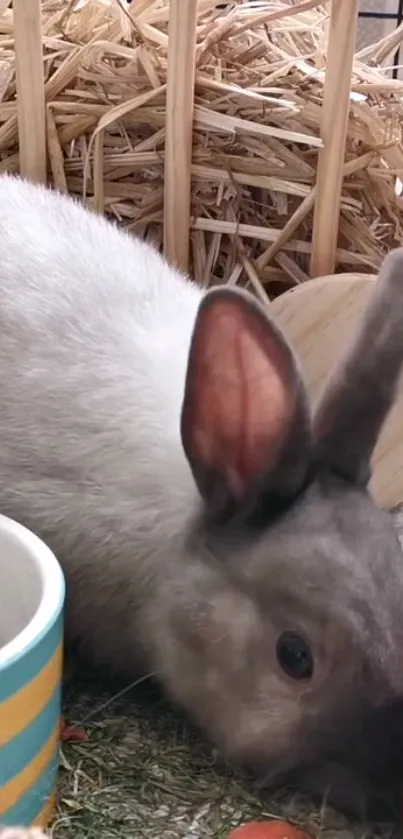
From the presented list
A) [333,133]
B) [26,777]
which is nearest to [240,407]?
[26,777]

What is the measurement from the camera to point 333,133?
1612 millimetres

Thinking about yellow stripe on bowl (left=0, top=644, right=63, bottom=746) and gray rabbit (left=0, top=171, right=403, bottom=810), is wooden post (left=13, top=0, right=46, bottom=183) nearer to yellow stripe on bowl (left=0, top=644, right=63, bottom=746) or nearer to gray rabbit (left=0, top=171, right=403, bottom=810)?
gray rabbit (left=0, top=171, right=403, bottom=810)

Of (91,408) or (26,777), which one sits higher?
(91,408)

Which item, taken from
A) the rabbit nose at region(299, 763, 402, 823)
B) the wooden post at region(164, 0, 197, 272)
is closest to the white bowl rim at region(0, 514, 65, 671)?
the rabbit nose at region(299, 763, 402, 823)

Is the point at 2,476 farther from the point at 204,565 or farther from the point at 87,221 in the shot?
the point at 87,221

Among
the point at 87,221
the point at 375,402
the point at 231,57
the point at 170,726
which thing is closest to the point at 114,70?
the point at 231,57

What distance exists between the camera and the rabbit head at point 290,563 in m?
1.11

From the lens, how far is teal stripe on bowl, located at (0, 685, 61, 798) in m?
1.04

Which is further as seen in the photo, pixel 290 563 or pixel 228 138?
pixel 228 138

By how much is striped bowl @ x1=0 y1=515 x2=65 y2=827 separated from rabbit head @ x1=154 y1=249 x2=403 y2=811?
0.51ft

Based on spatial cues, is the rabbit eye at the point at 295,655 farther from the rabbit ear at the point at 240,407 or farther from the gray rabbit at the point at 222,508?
the rabbit ear at the point at 240,407

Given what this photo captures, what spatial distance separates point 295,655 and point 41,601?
22 cm

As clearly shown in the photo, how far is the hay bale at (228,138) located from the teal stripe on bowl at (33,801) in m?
0.76

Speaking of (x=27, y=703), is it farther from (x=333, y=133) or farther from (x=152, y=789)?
(x=333, y=133)
